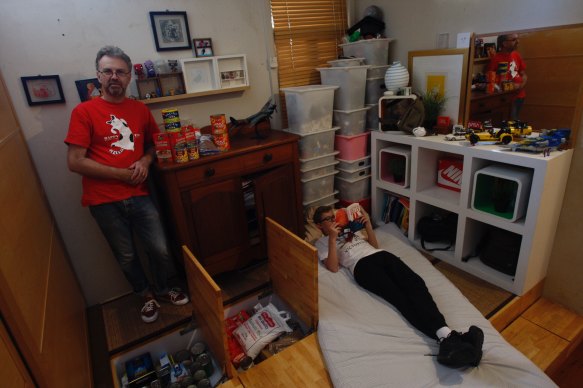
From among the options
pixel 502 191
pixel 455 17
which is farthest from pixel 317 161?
pixel 455 17

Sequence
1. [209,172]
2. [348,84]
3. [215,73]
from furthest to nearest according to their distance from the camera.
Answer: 1. [348,84]
2. [215,73]
3. [209,172]

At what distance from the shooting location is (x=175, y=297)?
7.01ft

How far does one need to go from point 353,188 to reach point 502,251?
1.07 m

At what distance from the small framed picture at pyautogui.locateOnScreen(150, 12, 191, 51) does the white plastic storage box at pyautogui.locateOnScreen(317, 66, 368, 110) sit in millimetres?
985

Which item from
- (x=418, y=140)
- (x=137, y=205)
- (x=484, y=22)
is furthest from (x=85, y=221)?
(x=484, y=22)

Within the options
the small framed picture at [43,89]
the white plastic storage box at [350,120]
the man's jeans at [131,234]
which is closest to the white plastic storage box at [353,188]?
the white plastic storage box at [350,120]

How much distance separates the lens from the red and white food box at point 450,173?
7.67 feet

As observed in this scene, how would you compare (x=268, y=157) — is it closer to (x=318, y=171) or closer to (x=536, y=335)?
(x=318, y=171)

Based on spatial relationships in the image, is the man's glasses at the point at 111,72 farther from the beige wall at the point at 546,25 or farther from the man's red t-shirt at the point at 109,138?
the beige wall at the point at 546,25

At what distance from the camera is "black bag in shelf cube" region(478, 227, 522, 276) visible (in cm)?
201

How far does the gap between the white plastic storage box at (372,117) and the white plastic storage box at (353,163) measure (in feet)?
0.76

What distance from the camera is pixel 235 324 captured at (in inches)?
80.0

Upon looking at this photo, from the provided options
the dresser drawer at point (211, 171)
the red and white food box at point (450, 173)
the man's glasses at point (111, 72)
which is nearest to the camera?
the man's glasses at point (111, 72)

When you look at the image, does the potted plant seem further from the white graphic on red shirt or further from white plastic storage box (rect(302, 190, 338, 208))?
the white graphic on red shirt
